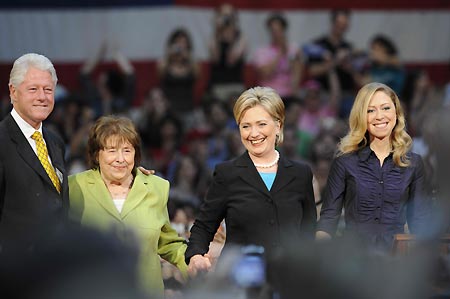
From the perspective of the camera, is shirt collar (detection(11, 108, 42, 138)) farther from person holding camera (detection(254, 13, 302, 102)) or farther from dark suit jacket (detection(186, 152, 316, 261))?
person holding camera (detection(254, 13, 302, 102))

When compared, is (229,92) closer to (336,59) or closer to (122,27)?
(336,59)

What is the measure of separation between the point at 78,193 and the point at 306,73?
6887 millimetres

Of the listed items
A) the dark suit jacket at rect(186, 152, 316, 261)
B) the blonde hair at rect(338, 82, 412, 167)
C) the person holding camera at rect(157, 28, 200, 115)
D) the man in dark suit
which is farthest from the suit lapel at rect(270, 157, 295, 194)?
the person holding camera at rect(157, 28, 200, 115)

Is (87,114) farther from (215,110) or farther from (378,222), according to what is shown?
(378,222)

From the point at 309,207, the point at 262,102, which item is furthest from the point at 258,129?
the point at 309,207

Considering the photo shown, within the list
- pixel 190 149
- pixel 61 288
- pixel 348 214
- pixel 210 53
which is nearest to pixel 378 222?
pixel 348 214

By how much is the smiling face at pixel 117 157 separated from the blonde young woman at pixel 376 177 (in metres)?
1.03

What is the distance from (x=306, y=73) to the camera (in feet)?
40.9

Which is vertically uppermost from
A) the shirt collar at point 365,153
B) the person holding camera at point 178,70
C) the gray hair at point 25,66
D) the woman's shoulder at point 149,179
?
the person holding camera at point 178,70

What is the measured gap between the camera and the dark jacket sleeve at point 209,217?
228 inches

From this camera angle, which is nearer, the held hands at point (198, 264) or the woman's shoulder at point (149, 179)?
the held hands at point (198, 264)

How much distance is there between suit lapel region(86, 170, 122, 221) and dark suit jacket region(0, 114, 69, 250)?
0.87 feet

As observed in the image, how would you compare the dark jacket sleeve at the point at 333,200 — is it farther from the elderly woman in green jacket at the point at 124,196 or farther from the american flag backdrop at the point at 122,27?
the american flag backdrop at the point at 122,27

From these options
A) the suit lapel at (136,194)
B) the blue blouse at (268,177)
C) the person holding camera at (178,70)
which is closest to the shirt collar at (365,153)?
the blue blouse at (268,177)
